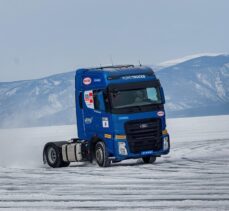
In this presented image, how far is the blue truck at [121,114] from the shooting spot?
1931 centimetres

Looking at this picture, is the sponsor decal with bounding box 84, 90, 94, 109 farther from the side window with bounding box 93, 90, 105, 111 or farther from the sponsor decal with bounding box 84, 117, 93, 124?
the sponsor decal with bounding box 84, 117, 93, 124

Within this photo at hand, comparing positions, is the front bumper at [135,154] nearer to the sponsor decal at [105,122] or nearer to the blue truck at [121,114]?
the blue truck at [121,114]

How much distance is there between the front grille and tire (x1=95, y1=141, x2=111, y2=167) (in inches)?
29.2

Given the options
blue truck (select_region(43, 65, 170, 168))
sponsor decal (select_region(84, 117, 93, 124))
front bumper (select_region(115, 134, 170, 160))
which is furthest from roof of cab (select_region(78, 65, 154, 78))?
front bumper (select_region(115, 134, 170, 160))

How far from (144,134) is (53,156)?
3.29 meters

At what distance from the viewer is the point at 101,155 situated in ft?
64.6

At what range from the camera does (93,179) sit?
1573 centimetres

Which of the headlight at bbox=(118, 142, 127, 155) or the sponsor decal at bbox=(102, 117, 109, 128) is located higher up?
the sponsor decal at bbox=(102, 117, 109, 128)

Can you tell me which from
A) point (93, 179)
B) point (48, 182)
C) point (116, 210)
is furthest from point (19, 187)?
point (116, 210)

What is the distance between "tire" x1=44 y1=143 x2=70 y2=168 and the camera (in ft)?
68.8

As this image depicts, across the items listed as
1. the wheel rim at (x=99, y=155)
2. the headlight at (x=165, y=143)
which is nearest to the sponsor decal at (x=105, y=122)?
the wheel rim at (x=99, y=155)

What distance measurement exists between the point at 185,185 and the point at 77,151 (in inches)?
294

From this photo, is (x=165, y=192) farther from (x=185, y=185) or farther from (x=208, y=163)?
(x=208, y=163)

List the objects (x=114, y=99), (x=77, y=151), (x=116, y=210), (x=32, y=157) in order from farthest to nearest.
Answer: (x=32, y=157) → (x=77, y=151) → (x=114, y=99) → (x=116, y=210)
